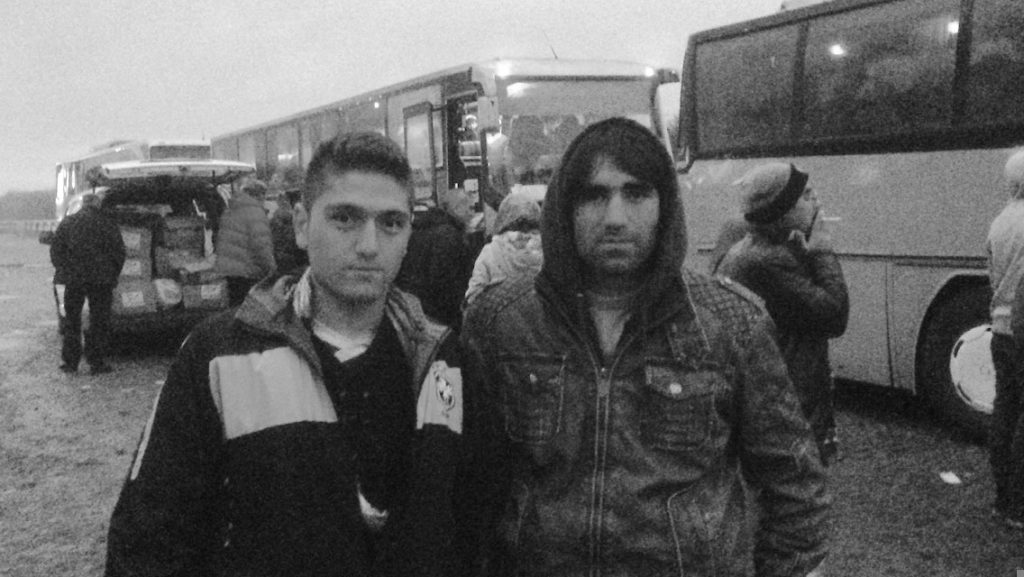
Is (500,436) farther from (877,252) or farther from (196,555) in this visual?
(877,252)

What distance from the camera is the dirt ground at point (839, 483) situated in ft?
17.0

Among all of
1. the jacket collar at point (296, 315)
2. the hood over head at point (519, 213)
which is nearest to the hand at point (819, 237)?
the hood over head at point (519, 213)

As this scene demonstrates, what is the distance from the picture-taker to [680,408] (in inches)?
81.6

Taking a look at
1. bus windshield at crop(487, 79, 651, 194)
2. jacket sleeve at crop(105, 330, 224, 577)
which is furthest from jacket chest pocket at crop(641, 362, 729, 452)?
bus windshield at crop(487, 79, 651, 194)

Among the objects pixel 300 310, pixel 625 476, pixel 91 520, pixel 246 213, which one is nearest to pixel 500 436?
pixel 625 476

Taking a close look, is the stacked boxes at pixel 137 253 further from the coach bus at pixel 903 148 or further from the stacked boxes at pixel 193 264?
the coach bus at pixel 903 148

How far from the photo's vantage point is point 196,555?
1839 mm

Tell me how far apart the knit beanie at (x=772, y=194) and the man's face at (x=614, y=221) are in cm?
184

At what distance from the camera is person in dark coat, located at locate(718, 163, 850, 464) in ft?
12.5

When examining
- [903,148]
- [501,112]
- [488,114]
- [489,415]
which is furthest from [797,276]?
[501,112]

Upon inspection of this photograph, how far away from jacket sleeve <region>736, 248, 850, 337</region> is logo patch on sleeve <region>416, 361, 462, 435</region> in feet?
6.92

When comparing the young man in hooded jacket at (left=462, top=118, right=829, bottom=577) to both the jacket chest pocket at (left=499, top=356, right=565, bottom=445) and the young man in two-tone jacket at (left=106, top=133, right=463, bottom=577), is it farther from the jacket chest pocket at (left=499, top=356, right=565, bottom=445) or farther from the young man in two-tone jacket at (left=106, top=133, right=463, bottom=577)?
the young man in two-tone jacket at (left=106, top=133, right=463, bottom=577)

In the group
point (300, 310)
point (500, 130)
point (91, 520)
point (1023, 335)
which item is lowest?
point (91, 520)

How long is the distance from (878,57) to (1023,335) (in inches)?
157
